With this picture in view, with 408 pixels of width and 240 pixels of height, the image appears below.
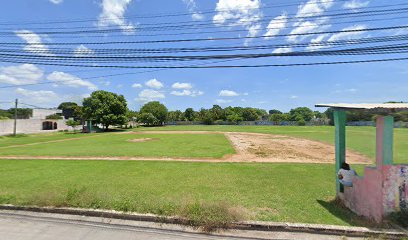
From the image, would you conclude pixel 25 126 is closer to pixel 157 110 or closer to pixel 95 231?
pixel 157 110

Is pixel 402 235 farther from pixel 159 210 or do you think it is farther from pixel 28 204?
pixel 28 204

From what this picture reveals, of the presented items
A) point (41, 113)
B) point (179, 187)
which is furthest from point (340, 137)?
point (41, 113)

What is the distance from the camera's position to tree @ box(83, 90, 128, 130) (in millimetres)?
47500

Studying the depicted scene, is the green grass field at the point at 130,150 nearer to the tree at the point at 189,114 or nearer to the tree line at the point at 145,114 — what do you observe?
the tree line at the point at 145,114

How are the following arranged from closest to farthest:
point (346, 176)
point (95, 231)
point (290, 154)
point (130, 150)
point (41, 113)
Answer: point (95, 231) < point (346, 176) < point (290, 154) < point (130, 150) < point (41, 113)

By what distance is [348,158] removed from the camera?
1438 centimetres

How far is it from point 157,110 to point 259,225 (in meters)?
78.9

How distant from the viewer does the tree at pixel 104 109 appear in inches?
1870

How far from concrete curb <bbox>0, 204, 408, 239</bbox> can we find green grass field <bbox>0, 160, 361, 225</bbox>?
211 millimetres

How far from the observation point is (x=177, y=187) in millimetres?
8086

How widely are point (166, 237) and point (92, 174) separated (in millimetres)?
6417

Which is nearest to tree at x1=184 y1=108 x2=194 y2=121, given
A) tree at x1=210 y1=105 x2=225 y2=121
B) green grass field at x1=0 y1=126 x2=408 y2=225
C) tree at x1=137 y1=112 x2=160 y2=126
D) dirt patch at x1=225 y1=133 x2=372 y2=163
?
tree at x1=210 y1=105 x2=225 y2=121

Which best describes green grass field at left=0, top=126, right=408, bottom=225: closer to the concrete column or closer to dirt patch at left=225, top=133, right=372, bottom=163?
the concrete column

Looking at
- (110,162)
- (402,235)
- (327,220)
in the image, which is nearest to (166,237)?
(327,220)
